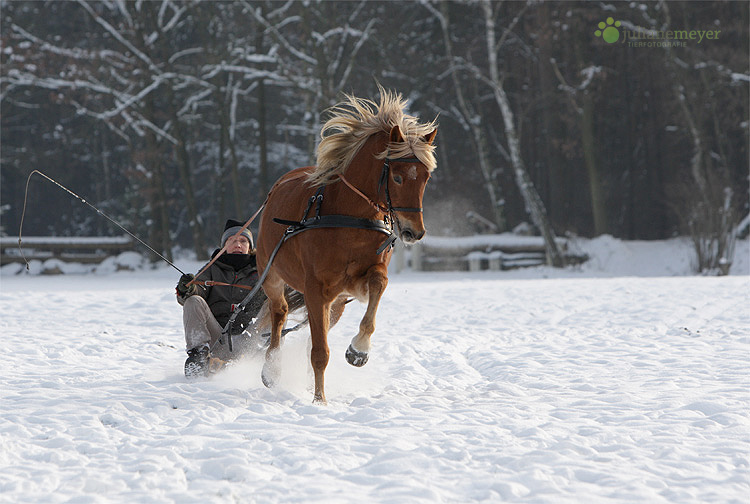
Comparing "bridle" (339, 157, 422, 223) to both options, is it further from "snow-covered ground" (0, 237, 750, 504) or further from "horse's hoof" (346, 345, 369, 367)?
"snow-covered ground" (0, 237, 750, 504)

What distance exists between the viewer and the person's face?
643 cm

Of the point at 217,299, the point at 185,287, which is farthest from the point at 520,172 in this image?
the point at 185,287

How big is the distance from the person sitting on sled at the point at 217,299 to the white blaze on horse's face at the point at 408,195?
206cm

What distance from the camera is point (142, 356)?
737cm

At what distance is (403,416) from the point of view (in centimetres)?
454

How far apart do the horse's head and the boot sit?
7.23 ft

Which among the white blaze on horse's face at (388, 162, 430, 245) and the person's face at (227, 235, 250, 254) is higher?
the white blaze on horse's face at (388, 162, 430, 245)

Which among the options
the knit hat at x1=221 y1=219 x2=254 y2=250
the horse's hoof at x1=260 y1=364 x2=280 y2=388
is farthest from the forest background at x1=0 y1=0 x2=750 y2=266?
the horse's hoof at x1=260 y1=364 x2=280 y2=388

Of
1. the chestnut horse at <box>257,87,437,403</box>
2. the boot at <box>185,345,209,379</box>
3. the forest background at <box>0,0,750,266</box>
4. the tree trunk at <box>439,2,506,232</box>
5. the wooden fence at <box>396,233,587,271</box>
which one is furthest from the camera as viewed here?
the tree trunk at <box>439,2,506,232</box>

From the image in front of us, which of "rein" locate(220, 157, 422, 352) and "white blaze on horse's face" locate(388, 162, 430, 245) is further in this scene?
"rein" locate(220, 157, 422, 352)

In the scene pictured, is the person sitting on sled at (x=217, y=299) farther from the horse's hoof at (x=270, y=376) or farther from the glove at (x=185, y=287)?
the horse's hoof at (x=270, y=376)

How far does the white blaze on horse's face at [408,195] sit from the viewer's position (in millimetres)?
4559

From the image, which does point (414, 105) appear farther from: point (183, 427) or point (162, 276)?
point (183, 427)

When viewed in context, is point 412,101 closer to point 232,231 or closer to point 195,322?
point 232,231
